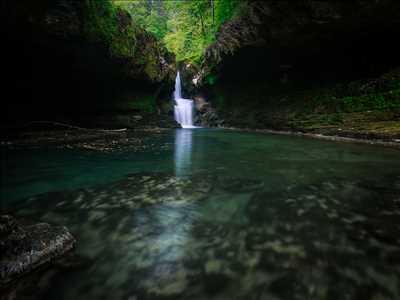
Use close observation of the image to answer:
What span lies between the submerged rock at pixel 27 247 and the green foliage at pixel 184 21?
1688cm

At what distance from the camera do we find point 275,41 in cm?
1190

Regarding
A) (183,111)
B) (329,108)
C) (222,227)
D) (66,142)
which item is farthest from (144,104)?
(222,227)

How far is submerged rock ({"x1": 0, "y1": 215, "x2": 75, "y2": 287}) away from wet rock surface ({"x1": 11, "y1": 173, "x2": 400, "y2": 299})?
0.21 metres

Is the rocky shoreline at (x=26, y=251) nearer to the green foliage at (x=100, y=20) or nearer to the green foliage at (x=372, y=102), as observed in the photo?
the green foliage at (x=100, y=20)

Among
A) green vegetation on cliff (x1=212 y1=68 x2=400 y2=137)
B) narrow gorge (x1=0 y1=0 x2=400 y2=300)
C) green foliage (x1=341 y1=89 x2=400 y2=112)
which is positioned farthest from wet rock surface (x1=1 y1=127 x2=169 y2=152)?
green foliage (x1=341 y1=89 x2=400 y2=112)

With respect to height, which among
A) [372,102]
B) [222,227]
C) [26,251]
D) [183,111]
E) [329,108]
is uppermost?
[372,102]

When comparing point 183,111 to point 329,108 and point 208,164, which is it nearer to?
point 329,108

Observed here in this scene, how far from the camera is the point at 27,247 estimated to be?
78.0 inches

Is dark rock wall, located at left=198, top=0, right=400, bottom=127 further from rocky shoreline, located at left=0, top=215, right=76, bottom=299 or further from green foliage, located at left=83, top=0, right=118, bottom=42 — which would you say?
rocky shoreline, located at left=0, top=215, right=76, bottom=299

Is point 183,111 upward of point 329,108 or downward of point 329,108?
downward

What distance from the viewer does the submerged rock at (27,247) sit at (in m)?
1.81

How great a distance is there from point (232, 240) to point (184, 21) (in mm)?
32371

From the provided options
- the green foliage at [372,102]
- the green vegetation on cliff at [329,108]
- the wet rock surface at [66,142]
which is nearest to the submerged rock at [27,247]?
the wet rock surface at [66,142]

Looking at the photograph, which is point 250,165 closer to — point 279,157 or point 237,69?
point 279,157
